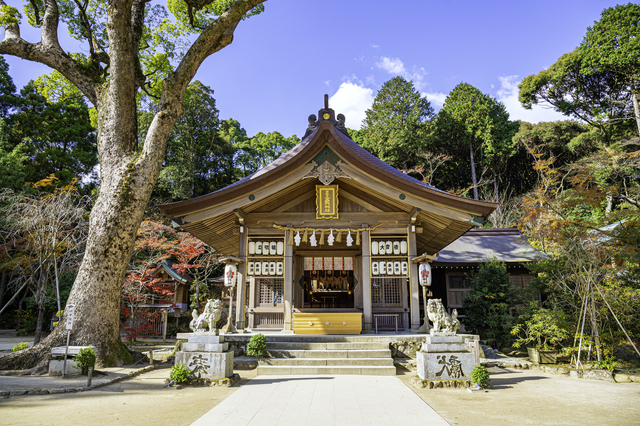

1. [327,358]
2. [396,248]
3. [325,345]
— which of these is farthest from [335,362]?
[396,248]

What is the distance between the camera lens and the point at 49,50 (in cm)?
1023

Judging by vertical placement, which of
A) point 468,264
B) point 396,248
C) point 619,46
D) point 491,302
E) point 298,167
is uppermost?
point 619,46

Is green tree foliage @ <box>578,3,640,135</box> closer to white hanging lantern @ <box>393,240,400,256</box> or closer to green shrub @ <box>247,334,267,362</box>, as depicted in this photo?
white hanging lantern @ <box>393,240,400,256</box>

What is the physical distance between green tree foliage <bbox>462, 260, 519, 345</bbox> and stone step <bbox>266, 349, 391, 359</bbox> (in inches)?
224

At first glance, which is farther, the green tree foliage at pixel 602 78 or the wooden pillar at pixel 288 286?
the green tree foliage at pixel 602 78

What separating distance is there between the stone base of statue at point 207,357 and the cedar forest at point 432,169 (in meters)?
2.63

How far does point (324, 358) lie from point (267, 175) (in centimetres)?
525

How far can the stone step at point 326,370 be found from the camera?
8.39 m

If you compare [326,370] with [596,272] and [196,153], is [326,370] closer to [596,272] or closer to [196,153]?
[596,272]

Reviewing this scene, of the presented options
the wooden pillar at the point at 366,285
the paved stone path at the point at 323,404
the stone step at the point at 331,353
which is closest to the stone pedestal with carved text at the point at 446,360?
the paved stone path at the point at 323,404

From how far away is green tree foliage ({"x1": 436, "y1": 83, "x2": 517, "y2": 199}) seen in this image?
30.4 metres

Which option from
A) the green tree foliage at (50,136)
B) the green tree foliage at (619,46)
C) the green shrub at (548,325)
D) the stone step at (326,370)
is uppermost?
the green tree foliage at (619,46)

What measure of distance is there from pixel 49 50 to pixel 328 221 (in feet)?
30.8

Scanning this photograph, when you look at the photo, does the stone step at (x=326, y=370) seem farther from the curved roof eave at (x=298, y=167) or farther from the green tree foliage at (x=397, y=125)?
the green tree foliage at (x=397, y=125)
